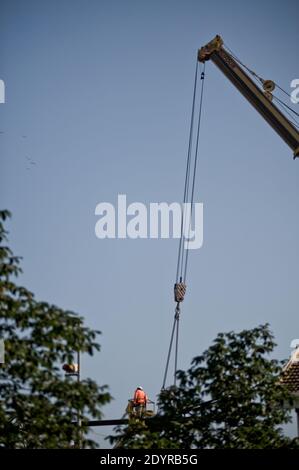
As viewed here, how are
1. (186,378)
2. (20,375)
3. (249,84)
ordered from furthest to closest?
(249,84) → (186,378) → (20,375)

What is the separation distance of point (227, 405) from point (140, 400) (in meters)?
2.51

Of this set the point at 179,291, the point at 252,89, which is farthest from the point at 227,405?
the point at 252,89

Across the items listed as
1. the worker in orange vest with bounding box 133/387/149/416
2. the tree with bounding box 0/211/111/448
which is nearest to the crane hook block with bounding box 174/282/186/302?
the worker in orange vest with bounding box 133/387/149/416

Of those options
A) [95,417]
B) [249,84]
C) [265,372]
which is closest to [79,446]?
[95,417]

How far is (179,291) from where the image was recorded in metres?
21.0

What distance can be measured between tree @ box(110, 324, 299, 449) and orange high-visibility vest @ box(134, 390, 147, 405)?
2.01 m

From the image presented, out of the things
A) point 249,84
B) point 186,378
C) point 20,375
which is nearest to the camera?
point 20,375

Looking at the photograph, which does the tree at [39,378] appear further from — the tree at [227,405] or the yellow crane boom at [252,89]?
the yellow crane boom at [252,89]

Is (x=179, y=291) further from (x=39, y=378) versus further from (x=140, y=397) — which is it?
(x=39, y=378)

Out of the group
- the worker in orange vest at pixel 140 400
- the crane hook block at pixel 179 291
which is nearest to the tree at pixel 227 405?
the worker in orange vest at pixel 140 400
